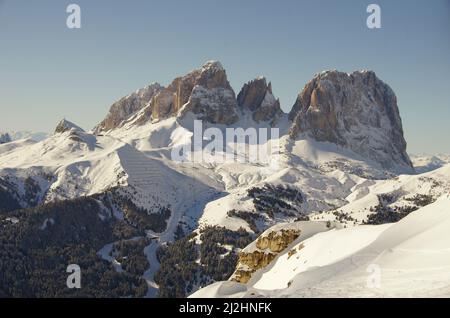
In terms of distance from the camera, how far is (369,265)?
3388 cm

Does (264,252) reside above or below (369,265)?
below

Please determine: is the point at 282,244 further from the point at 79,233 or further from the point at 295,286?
the point at 79,233

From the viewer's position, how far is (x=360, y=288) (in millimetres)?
26641

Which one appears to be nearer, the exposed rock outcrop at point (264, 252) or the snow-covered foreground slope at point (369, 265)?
the snow-covered foreground slope at point (369, 265)

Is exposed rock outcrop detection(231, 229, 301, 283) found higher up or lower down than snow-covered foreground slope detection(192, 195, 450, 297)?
lower down

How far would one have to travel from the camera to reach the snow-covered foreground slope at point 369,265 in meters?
26.0

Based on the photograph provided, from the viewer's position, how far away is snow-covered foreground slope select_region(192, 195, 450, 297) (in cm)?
2604

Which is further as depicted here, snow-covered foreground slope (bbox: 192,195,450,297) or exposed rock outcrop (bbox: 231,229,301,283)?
exposed rock outcrop (bbox: 231,229,301,283)

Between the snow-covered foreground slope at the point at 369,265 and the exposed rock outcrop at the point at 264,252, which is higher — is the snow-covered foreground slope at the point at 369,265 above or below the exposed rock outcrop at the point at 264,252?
above

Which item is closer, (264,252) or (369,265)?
(369,265)

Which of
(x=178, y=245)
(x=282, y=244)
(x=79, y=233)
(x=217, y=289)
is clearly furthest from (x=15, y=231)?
(x=217, y=289)
